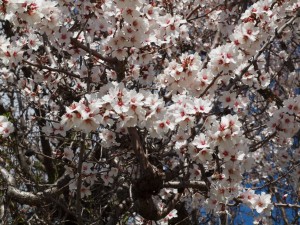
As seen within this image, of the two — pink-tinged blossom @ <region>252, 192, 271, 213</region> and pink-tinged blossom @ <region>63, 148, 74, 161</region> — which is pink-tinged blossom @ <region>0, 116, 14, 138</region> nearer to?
pink-tinged blossom @ <region>63, 148, 74, 161</region>

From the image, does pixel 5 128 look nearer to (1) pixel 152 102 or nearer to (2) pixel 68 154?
(2) pixel 68 154

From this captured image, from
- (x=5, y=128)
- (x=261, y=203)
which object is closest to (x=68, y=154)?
(x=5, y=128)

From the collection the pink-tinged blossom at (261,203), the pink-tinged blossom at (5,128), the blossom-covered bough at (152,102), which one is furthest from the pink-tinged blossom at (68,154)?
the pink-tinged blossom at (261,203)

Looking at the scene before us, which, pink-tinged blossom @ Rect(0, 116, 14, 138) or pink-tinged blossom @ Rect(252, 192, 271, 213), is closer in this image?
pink-tinged blossom @ Rect(252, 192, 271, 213)

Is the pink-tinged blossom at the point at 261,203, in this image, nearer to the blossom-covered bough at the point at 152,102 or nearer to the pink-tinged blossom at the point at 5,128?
the blossom-covered bough at the point at 152,102

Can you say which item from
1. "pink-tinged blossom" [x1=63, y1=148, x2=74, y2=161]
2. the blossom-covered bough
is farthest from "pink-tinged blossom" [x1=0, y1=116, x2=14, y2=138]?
"pink-tinged blossom" [x1=63, y1=148, x2=74, y2=161]

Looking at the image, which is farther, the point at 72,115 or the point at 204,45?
the point at 204,45

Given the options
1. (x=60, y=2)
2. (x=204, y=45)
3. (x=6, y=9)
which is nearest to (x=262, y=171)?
(x=204, y=45)

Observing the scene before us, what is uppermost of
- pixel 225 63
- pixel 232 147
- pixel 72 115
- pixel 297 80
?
pixel 297 80

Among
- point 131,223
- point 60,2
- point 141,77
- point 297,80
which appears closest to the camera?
point 60,2

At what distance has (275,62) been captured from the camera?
789 cm

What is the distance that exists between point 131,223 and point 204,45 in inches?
108

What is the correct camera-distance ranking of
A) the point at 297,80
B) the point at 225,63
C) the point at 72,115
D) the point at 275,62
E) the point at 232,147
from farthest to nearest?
the point at 275,62, the point at 297,80, the point at 225,63, the point at 232,147, the point at 72,115

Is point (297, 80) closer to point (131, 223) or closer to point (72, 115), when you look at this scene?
point (131, 223)
